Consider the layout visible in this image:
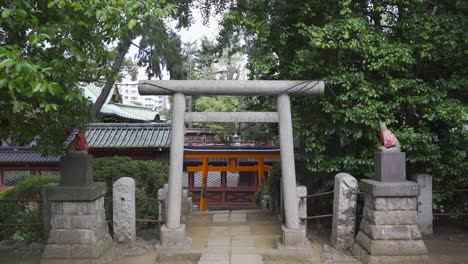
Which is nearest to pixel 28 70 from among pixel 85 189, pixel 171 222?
pixel 85 189

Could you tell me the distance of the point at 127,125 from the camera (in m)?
14.1

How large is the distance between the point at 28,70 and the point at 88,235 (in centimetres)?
351

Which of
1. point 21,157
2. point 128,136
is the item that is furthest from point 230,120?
point 21,157

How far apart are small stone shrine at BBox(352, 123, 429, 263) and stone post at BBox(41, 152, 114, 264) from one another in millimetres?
4417

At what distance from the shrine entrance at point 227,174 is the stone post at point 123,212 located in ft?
21.6

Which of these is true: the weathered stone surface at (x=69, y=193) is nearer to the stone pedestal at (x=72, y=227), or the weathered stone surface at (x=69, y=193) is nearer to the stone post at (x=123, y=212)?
the stone pedestal at (x=72, y=227)

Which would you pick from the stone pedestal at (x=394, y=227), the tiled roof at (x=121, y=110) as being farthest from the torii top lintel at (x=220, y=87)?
the tiled roof at (x=121, y=110)

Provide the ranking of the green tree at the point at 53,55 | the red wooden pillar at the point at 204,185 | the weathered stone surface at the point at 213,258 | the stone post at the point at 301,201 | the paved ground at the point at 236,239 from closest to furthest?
the green tree at the point at 53,55, the weathered stone surface at the point at 213,258, the paved ground at the point at 236,239, the stone post at the point at 301,201, the red wooden pillar at the point at 204,185

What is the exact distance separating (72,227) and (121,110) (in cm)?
1545

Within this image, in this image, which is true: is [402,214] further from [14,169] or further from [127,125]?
[14,169]

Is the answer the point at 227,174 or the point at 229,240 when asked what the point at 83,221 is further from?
the point at 227,174

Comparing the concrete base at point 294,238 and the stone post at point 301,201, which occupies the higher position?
the stone post at point 301,201

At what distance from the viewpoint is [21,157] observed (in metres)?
14.2

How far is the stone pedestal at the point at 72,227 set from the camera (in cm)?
565
